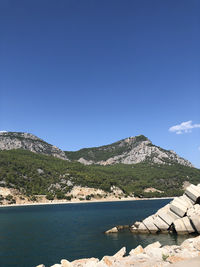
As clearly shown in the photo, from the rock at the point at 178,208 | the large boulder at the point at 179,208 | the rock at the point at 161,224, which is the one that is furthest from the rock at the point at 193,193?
the rock at the point at 161,224

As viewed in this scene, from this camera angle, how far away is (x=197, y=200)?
57375mm

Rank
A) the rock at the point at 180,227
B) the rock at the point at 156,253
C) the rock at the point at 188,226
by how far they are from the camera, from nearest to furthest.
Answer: the rock at the point at 156,253
the rock at the point at 188,226
the rock at the point at 180,227

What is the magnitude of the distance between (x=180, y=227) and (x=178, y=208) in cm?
402

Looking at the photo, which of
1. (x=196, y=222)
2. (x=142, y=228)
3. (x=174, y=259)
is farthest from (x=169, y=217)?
(x=174, y=259)

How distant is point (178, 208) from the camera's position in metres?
55.8

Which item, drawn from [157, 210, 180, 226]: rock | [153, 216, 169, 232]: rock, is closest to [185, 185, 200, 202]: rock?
[157, 210, 180, 226]: rock

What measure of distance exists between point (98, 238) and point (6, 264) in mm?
21354

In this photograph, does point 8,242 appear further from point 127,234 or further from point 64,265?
point 64,265

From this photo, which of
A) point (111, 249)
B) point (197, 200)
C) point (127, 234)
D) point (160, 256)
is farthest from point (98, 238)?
point (160, 256)

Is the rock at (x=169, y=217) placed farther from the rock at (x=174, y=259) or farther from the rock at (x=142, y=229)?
the rock at (x=174, y=259)

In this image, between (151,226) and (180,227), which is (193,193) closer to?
(180,227)

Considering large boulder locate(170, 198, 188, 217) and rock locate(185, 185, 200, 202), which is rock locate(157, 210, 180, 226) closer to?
large boulder locate(170, 198, 188, 217)

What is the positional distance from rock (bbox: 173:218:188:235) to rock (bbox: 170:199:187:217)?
151 centimetres

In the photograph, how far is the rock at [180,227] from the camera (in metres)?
53.1
